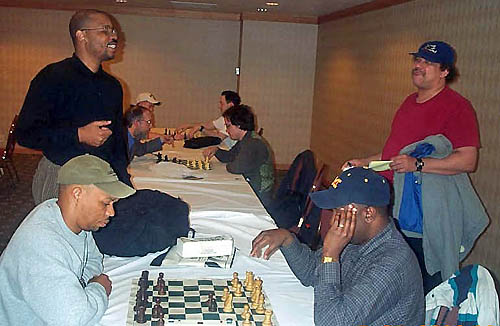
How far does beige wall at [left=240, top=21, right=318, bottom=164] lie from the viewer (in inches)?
340

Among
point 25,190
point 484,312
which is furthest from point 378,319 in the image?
point 25,190

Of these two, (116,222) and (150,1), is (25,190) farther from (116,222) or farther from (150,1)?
(116,222)

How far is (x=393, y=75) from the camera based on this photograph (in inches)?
222

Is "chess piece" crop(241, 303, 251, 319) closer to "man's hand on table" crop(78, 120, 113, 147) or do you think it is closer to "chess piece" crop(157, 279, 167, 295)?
"chess piece" crop(157, 279, 167, 295)

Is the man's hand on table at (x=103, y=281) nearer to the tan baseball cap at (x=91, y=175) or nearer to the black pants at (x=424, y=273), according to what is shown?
the tan baseball cap at (x=91, y=175)

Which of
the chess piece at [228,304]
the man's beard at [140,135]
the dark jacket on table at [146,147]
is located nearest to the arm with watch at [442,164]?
the chess piece at [228,304]

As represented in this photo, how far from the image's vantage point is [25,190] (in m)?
6.44

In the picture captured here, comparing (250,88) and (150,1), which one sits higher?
(150,1)

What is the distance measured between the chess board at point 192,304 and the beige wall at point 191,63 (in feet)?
22.6

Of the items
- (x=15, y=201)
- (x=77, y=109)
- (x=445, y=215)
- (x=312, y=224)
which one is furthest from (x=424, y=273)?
(x=15, y=201)

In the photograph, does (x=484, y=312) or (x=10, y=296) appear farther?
(x=484, y=312)

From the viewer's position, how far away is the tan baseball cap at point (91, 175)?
1.65m

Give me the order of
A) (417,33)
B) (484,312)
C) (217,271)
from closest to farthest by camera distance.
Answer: (484,312), (217,271), (417,33)

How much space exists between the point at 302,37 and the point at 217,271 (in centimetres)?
689
